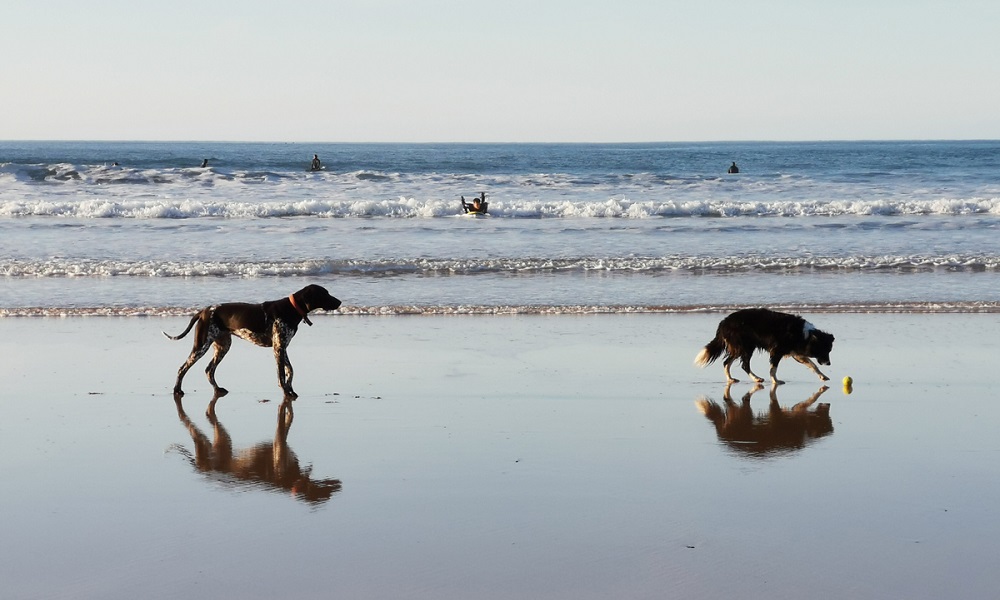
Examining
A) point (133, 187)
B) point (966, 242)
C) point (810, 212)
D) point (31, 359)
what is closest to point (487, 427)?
point (31, 359)

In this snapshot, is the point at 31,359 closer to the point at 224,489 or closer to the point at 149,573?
the point at 224,489

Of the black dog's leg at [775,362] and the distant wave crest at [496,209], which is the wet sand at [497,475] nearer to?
the black dog's leg at [775,362]

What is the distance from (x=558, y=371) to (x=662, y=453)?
9.41 feet

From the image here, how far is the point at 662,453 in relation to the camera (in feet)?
22.4

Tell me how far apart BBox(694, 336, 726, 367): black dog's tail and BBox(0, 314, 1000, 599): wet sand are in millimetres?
153

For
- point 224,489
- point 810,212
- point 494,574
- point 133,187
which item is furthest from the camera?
point 133,187

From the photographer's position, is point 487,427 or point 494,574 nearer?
point 494,574

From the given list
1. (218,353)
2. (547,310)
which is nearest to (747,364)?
(547,310)

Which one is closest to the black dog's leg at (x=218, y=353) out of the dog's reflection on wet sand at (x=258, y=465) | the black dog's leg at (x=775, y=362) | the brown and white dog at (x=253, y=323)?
the brown and white dog at (x=253, y=323)

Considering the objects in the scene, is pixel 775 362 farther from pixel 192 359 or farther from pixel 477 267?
pixel 477 267

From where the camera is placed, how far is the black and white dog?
9547 mm

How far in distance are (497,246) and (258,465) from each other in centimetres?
1464

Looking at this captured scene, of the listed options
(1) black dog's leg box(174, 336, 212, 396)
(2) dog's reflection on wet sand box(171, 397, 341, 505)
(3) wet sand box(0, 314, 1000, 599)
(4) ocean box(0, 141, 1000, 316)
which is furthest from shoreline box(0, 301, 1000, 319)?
(2) dog's reflection on wet sand box(171, 397, 341, 505)

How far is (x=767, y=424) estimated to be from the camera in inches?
310
